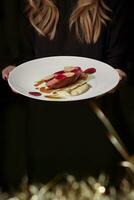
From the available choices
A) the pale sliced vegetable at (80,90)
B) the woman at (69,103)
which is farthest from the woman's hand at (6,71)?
the pale sliced vegetable at (80,90)

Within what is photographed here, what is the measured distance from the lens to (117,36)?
2.35 feet

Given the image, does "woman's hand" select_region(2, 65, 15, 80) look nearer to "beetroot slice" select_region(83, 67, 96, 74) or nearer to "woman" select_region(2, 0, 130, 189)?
"woman" select_region(2, 0, 130, 189)

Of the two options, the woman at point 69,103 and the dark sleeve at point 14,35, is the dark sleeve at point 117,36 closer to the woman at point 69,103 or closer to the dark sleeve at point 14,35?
the woman at point 69,103

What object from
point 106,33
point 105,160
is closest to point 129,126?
point 105,160

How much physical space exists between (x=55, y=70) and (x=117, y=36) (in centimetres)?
13

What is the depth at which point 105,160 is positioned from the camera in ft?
2.30

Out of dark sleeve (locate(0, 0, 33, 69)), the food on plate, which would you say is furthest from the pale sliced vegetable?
dark sleeve (locate(0, 0, 33, 69))

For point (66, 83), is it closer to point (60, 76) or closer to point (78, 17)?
point (60, 76)

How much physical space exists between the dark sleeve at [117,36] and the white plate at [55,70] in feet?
0.06

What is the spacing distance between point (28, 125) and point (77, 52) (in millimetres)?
168

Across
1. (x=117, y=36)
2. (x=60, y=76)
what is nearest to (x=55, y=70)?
(x=60, y=76)

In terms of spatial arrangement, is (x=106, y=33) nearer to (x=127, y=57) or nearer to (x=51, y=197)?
(x=127, y=57)

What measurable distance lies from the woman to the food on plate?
0.02 metres

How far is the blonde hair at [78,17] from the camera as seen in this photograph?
0.70 metres
